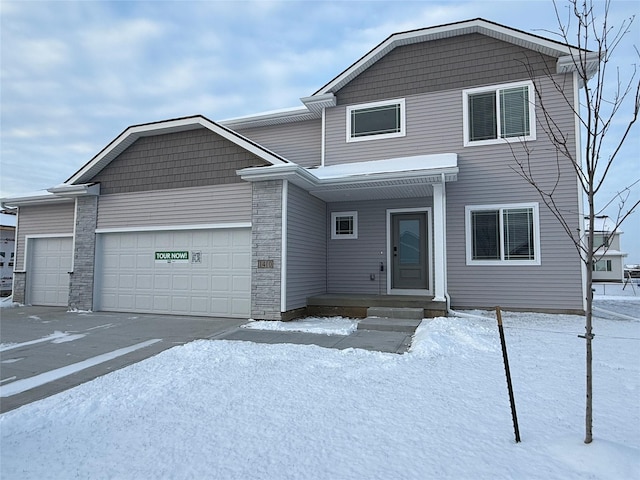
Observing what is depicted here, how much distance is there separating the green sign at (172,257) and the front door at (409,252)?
5384 millimetres

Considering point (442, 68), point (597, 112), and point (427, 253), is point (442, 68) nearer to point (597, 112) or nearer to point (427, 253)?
point (427, 253)

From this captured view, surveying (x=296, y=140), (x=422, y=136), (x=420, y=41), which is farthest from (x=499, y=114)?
(x=296, y=140)

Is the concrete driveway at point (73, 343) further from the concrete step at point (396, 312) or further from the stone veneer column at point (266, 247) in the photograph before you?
the concrete step at point (396, 312)

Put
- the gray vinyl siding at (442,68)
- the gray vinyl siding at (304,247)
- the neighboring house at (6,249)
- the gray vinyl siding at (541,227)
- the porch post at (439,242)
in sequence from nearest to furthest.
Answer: the porch post at (439,242) → the gray vinyl siding at (304,247) → the gray vinyl siding at (541,227) → the gray vinyl siding at (442,68) → the neighboring house at (6,249)

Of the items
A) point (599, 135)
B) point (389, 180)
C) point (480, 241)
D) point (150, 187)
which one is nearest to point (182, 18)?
point (150, 187)

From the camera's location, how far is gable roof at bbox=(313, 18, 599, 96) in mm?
9125

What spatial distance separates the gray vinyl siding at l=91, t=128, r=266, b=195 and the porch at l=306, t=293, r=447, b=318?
11.8 ft

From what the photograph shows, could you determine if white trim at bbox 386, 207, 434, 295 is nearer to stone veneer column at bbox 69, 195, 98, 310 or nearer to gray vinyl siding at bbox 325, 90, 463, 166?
gray vinyl siding at bbox 325, 90, 463, 166

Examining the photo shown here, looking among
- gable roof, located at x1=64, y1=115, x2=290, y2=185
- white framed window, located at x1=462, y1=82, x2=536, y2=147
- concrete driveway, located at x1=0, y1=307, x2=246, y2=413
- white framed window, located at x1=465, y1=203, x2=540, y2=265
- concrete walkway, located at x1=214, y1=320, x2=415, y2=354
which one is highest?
white framed window, located at x1=462, y1=82, x2=536, y2=147

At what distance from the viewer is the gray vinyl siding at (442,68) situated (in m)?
9.49

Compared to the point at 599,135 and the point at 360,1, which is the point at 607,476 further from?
the point at 360,1

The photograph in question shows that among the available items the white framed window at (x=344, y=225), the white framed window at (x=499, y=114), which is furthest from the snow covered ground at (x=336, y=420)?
the white framed window at (x=499, y=114)

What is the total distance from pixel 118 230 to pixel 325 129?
20.9ft

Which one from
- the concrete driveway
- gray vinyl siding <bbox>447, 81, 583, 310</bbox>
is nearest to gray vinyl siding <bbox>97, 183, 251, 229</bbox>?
the concrete driveway
